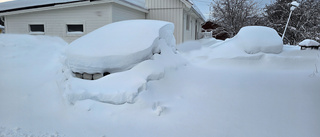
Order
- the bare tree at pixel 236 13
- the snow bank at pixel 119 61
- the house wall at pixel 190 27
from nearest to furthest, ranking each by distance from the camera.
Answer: the snow bank at pixel 119 61
the house wall at pixel 190 27
the bare tree at pixel 236 13

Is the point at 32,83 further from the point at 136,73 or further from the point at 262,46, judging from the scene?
the point at 262,46

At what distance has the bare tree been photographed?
1786cm

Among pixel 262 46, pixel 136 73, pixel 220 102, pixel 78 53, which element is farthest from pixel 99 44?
pixel 262 46

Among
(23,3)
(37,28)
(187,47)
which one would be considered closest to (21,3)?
(23,3)

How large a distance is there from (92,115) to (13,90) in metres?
2.30

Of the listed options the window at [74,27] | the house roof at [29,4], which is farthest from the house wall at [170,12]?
the window at [74,27]

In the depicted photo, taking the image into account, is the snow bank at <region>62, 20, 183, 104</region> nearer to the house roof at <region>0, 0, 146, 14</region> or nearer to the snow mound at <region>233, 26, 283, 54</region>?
the snow mound at <region>233, 26, 283, 54</region>

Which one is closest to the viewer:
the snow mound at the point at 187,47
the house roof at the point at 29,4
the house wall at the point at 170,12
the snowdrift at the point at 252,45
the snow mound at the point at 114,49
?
the snow mound at the point at 114,49

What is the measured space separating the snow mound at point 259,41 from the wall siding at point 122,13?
210 inches

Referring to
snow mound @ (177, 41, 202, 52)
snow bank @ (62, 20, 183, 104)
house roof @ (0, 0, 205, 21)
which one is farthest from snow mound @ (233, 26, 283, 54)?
house roof @ (0, 0, 205, 21)

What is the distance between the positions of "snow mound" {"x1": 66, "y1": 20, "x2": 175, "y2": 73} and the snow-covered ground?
0.23 m

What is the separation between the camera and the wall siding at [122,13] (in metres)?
9.12

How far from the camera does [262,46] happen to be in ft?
21.6

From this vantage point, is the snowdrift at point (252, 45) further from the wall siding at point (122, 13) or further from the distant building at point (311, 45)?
the wall siding at point (122, 13)
